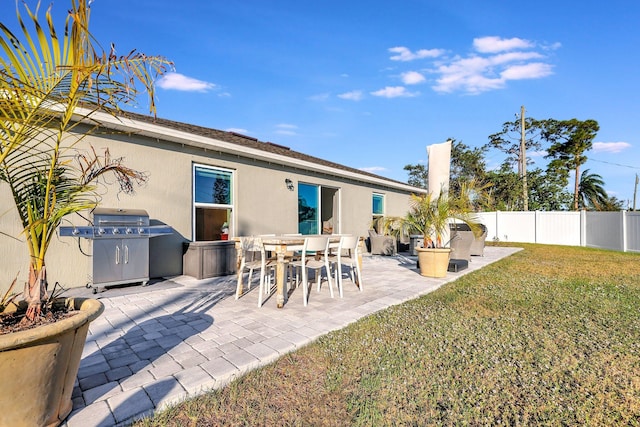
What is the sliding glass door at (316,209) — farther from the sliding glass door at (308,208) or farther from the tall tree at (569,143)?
the tall tree at (569,143)

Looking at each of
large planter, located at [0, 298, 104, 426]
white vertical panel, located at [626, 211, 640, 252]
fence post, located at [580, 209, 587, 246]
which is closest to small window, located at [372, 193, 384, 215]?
white vertical panel, located at [626, 211, 640, 252]

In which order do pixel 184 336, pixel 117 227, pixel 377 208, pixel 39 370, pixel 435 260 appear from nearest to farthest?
pixel 39 370 → pixel 184 336 → pixel 117 227 → pixel 435 260 → pixel 377 208

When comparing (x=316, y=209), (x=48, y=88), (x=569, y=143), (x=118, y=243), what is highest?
(x=569, y=143)

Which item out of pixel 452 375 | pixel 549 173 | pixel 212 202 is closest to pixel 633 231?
pixel 549 173

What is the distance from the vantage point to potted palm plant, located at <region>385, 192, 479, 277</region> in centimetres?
593

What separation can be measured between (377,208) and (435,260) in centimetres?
620

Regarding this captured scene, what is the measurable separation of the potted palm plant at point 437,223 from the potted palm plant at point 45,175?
5.47 m

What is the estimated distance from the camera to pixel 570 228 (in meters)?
14.5

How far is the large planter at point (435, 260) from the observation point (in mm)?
5930

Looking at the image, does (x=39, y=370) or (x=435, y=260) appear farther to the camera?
(x=435, y=260)

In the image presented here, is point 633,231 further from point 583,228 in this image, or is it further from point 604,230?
point 583,228

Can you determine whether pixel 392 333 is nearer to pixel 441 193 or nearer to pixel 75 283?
pixel 441 193

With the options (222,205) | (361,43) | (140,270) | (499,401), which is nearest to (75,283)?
(140,270)

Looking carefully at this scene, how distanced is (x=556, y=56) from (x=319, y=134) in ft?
33.1
